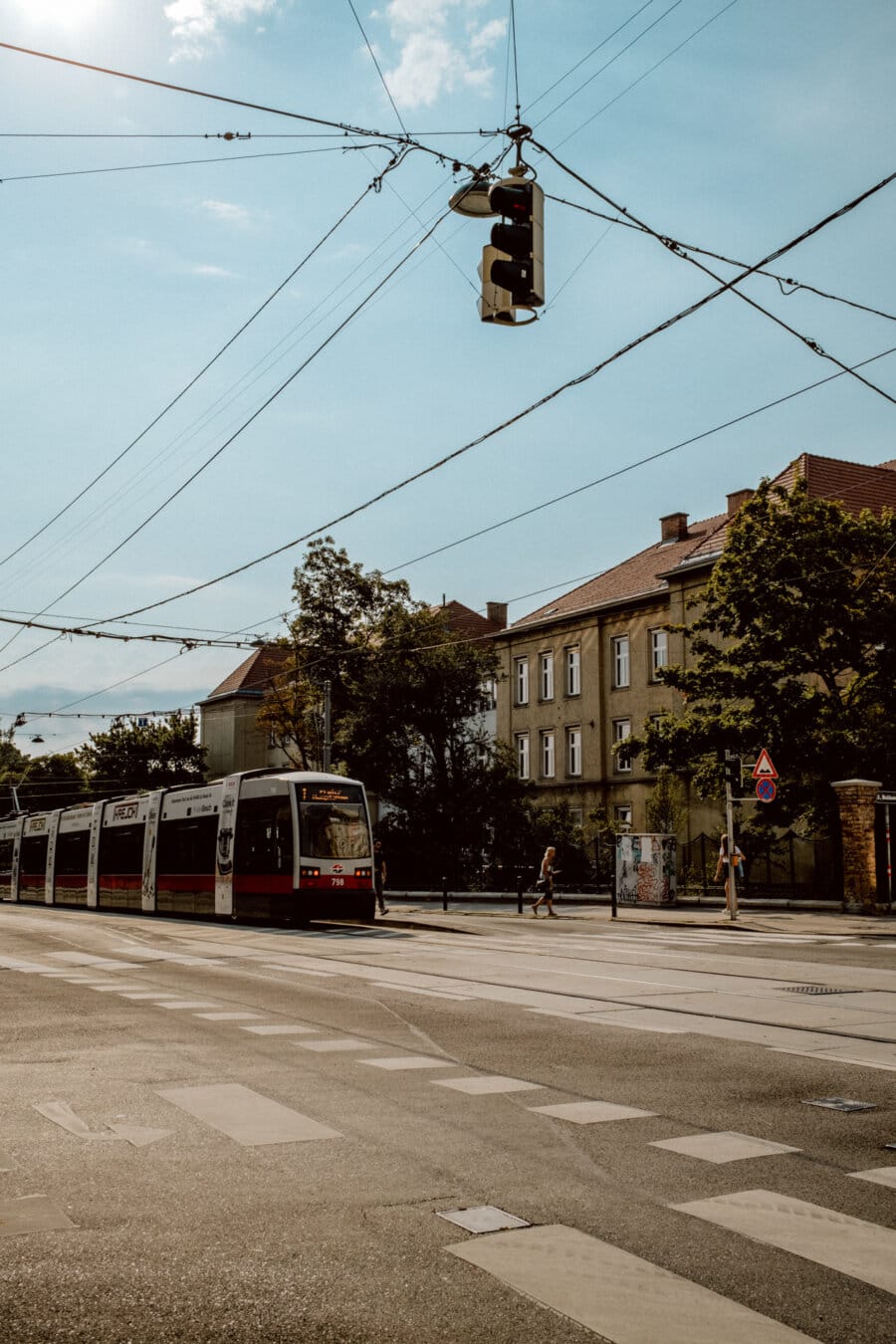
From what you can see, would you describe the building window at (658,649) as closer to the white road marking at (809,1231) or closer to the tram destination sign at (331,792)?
the tram destination sign at (331,792)

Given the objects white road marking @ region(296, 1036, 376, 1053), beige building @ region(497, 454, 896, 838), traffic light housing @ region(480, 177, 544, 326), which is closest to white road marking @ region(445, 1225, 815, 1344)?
white road marking @ region(296, 1036, 376, 1053)

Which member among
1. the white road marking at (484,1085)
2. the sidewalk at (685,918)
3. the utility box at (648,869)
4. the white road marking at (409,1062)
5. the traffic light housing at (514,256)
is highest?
the traffic light housing at (514,256)

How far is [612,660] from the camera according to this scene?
5234 cm

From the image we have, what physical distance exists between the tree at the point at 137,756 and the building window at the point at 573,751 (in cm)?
3328

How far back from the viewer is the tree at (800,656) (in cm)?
3170

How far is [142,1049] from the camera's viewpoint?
30.1 ft

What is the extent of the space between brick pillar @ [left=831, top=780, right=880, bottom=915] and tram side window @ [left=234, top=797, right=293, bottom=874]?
11969 millimetres

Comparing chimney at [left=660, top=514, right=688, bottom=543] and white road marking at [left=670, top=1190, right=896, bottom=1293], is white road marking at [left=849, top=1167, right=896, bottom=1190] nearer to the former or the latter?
white road marking at [left=670, top=1190, right=896, bottom=1293]

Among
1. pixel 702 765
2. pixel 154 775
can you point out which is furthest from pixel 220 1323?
pixel 154 775

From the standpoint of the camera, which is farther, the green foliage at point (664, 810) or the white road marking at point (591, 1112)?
the green foliage at point (664, 810)

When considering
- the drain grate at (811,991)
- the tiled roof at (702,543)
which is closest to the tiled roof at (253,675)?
the tiled roof at (702,543)

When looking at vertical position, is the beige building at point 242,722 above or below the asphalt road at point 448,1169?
above

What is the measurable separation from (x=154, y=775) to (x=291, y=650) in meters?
30.1

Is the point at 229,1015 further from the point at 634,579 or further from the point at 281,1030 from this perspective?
the point at 634,579
